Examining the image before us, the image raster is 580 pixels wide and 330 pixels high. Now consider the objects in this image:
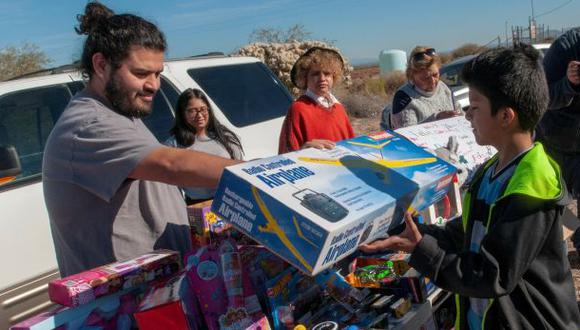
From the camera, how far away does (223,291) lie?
5.63ft

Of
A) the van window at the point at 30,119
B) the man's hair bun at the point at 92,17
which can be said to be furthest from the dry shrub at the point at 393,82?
the man's hair bun at the point at 92,17

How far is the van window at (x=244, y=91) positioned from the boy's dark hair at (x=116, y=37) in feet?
8.98

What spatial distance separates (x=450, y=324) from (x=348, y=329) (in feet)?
3.70

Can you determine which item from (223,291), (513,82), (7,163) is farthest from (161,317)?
(7,163)

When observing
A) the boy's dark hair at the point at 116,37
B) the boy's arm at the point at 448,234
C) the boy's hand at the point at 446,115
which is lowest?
the boy's arm at the point at 448,234

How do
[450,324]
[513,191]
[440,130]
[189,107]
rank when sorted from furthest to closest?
1. [189,107]
2. [440,130]
3. [450,324]
4. [513,191]

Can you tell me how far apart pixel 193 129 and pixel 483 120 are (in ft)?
9.28

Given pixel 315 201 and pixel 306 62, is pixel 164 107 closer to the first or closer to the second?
pixel 306 62

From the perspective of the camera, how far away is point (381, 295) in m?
1.92

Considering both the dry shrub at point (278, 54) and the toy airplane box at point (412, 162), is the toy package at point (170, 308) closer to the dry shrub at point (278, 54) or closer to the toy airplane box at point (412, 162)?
the toy airplane box at point (412, 162)

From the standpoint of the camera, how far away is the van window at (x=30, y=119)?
373cm

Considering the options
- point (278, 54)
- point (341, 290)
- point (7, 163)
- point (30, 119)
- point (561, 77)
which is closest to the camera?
point (341, 290)

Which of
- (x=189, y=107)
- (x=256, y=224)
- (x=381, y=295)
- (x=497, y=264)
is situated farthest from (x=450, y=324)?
(x=189, y=107)

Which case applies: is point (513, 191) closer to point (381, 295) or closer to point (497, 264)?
point (497, 264)
